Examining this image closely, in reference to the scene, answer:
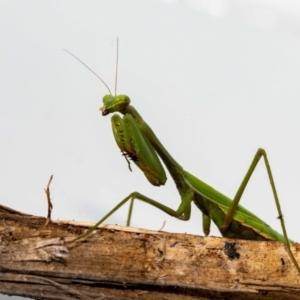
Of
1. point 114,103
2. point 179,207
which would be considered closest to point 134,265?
point 179,207

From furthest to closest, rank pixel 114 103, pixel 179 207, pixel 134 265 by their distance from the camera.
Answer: pixel 179 207 < pixel 114 103 < pixel 134 265

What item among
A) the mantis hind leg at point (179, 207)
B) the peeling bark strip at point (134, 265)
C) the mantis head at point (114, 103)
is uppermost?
the mantis head at point (114, 103)

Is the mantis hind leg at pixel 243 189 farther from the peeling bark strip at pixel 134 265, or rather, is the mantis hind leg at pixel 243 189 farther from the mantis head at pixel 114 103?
the mantis head at pixel 114 103

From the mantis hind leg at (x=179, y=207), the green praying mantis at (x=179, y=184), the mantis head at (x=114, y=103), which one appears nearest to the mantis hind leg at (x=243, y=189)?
the green praying mantis at (x=179, y=184)

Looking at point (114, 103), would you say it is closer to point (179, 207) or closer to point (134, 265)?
point (179, 207)

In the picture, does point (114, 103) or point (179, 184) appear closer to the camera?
point (114, 103)

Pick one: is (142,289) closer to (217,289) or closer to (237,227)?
(217,289)
